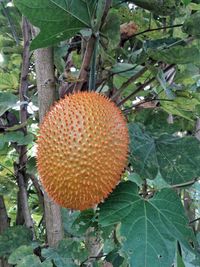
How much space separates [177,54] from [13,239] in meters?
0.53

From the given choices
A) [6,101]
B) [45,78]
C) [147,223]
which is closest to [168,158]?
[147,223]

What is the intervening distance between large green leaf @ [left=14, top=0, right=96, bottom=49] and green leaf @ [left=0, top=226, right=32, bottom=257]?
0.44 meters

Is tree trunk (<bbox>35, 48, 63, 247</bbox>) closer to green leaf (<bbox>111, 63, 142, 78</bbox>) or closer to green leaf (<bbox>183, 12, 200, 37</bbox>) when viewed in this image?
green leaf (<bbox>111, 63, 142, 78</bbox>)

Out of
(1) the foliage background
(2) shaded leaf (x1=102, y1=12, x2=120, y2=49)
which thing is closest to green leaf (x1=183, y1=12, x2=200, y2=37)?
(1) the foliage background

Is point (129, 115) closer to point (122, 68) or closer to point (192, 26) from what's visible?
point (122, 68)

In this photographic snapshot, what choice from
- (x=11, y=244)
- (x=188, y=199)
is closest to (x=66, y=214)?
(x=11, y=244)

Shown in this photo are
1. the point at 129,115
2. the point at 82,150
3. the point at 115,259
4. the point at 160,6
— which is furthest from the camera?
the point at 129,115

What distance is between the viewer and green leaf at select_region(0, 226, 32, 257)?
37.8 inches

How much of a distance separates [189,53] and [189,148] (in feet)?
0.59

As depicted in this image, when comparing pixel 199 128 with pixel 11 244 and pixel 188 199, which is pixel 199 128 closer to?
pixel 188 199

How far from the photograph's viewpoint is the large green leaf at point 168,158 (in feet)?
2.64

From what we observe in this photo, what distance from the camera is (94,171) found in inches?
25.9

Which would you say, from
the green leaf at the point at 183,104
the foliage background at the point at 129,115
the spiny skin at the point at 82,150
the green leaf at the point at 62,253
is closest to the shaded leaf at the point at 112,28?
the foliage background at the point at 129,115

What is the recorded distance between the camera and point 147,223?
70 cm
